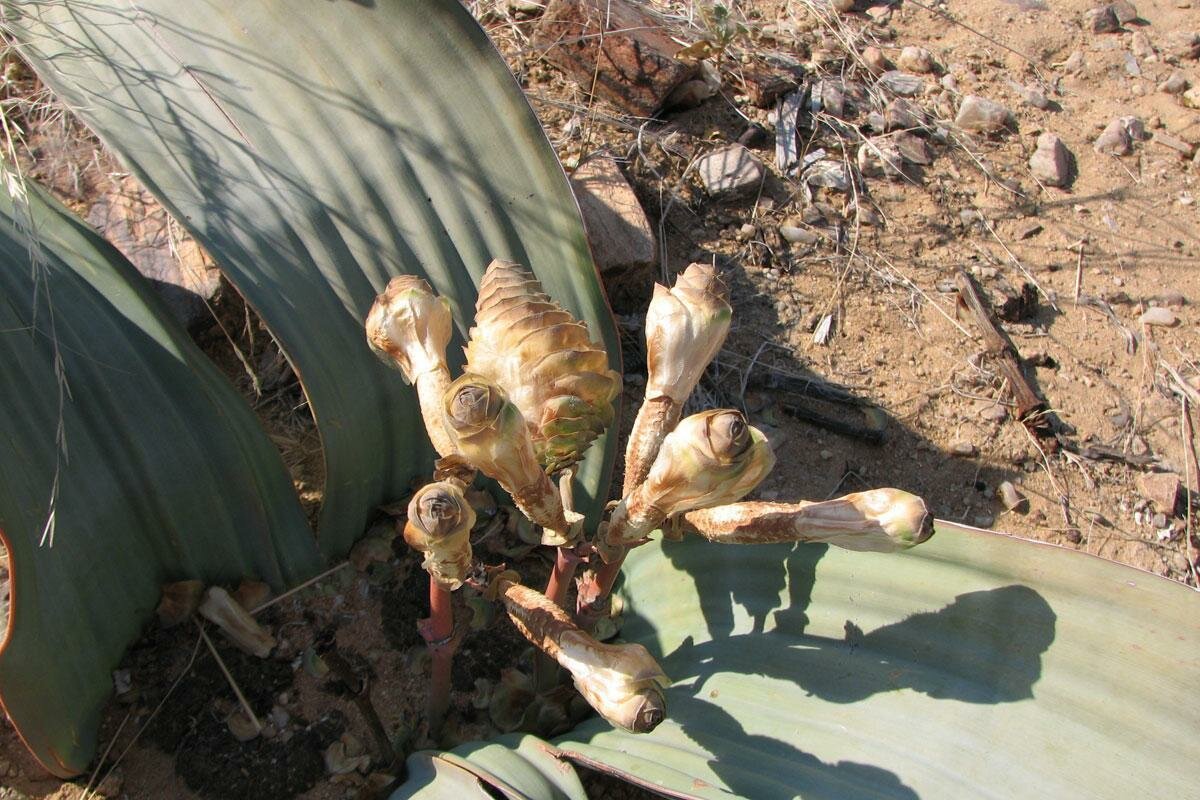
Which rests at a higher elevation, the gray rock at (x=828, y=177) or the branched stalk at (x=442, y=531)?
the branched stalk at (x=442, y=531)

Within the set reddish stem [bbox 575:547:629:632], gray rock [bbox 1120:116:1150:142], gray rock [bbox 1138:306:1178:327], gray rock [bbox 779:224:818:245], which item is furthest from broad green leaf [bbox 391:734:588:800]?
gray rock [bbox 1120:116:1150:142]

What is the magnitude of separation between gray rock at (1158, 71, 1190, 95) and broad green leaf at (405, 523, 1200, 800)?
157cm

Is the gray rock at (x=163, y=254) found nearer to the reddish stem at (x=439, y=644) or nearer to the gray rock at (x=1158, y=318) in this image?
the reddish stem at (x=439, y=644)

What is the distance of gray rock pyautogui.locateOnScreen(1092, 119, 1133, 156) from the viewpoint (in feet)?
→ 6.25

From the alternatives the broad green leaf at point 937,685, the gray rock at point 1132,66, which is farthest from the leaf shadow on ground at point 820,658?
the gray rock at point 1132,66

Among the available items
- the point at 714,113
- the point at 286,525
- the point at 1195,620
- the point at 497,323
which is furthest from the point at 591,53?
the point at 1195,620

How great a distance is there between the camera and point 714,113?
1828 millimetres

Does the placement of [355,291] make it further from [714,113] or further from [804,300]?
[714,113]

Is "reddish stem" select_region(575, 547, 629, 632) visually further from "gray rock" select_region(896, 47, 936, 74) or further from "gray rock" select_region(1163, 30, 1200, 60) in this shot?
"gray rock" select_region(1163, 30, 1200, 60)

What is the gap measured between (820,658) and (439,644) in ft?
1.17

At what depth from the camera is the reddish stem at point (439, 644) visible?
34.6 inches

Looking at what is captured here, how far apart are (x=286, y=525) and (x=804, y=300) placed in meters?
0.89

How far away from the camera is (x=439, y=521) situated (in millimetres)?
688

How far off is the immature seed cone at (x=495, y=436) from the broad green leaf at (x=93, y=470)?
1.39 ft
